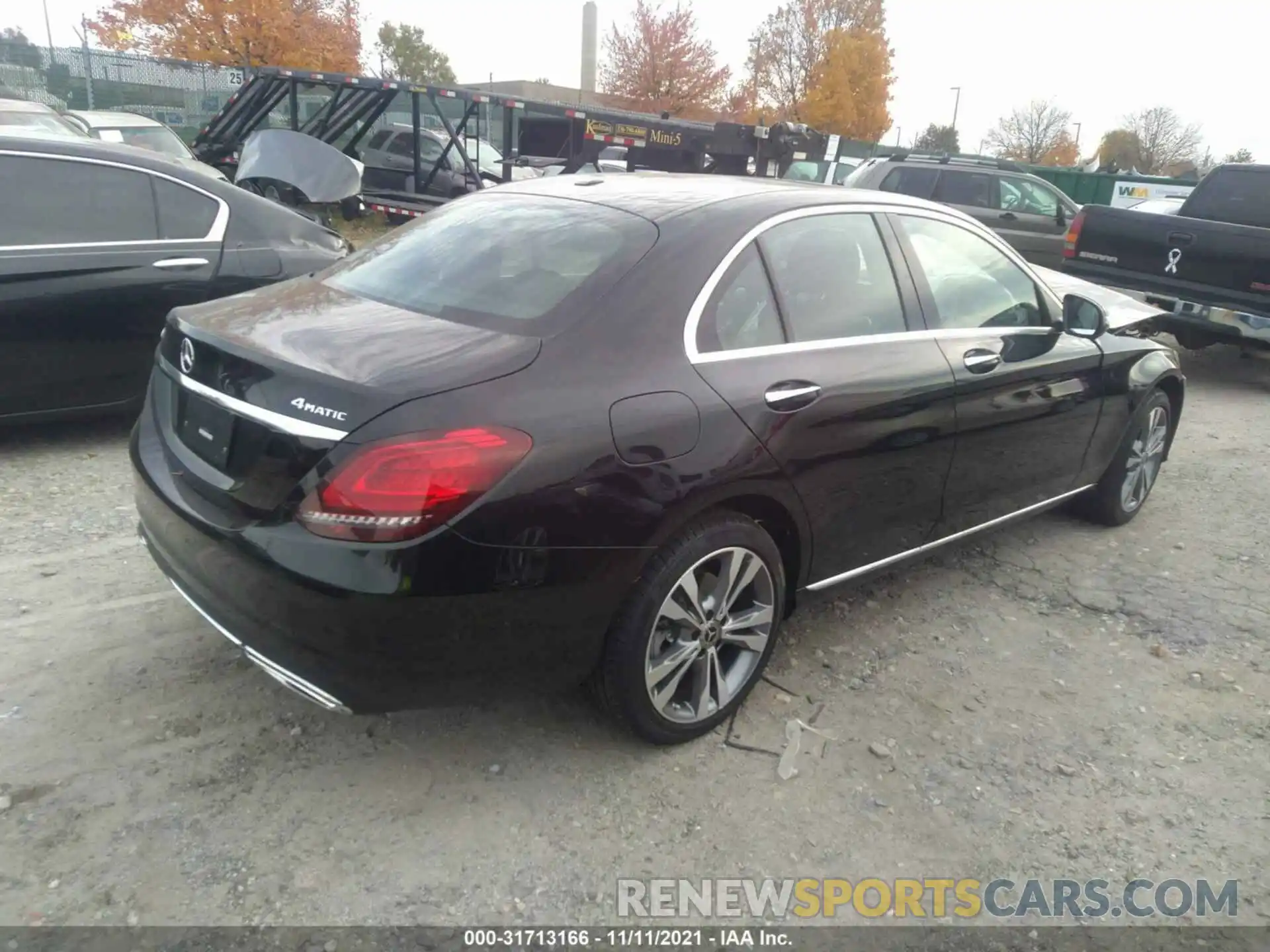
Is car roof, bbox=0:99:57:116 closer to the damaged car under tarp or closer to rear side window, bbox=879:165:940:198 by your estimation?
the damaged car under tarp

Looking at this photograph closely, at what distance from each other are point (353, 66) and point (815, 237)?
93.4 feet

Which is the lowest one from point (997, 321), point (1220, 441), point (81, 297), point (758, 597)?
point (1220, 441)

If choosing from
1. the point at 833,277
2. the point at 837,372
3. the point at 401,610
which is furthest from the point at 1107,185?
the point at 401,610

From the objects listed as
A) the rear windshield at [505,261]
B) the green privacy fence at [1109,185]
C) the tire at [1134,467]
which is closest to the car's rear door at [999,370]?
the tire at [1134,467]

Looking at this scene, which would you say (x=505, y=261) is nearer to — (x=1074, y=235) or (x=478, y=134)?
(x=1074, y=235)

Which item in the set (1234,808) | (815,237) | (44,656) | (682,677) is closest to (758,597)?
(682,677)

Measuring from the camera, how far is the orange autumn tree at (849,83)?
1518 inches

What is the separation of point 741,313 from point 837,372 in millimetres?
403

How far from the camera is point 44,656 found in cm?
314

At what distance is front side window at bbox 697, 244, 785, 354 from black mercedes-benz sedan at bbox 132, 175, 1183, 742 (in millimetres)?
11

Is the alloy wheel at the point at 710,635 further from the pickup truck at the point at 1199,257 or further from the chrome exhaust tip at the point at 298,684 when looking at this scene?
the pickup truck at the point at 1199,257

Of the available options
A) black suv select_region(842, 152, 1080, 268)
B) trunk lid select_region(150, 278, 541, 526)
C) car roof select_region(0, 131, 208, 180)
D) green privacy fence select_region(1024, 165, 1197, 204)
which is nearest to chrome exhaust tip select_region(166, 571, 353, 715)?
trunk lid select_region(150, 278, 541, 526)

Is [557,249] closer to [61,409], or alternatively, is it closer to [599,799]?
[599,799]

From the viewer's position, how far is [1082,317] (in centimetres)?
406
